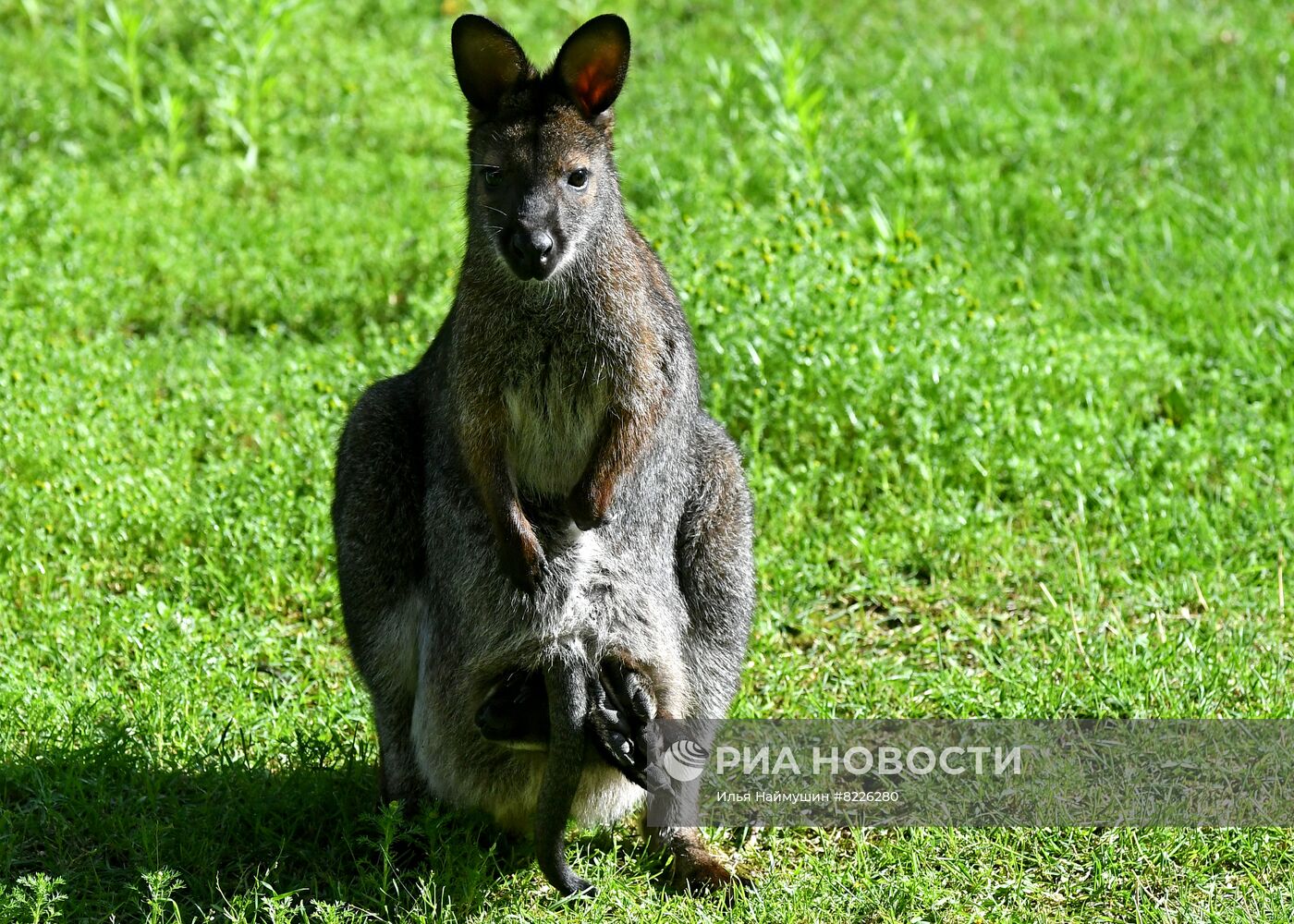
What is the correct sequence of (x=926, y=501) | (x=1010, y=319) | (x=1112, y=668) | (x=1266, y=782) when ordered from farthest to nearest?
(x=1010, y=319), (x=926, y=501), (x=1112, y=668), (x=1266, y=782)

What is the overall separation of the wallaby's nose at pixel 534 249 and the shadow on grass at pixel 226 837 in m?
1.54

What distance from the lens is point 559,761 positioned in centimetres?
401

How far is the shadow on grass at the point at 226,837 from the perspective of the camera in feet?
13.8

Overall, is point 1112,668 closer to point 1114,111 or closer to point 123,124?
point 1114,111

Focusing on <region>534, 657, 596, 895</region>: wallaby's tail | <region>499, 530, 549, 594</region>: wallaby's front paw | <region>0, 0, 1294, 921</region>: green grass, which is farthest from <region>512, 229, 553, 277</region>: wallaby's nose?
<region>0, 0, 1294, 921</region>: green grass

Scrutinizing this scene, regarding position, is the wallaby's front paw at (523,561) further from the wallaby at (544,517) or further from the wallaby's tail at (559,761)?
the wallaby's tail at (559,761)

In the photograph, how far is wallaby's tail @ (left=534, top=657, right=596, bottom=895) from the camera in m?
4.01

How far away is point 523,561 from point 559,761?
1.77ft

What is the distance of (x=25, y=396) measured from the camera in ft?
20.4

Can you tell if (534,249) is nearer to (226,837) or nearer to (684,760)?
(684,760)

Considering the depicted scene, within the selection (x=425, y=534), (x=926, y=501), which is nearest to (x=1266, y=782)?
(x=926, y=501)

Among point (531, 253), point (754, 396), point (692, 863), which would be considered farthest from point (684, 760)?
point (754, 396)

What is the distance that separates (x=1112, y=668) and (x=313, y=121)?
578 cm

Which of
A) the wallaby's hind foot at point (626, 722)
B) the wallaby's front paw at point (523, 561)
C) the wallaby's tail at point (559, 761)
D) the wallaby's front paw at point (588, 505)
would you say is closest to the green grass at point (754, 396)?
the wallaby's tail at point (559, 761)
